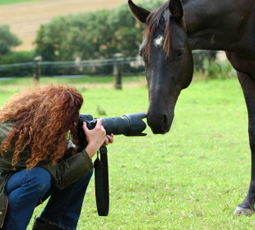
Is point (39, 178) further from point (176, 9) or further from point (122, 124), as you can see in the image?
point (176, 9)

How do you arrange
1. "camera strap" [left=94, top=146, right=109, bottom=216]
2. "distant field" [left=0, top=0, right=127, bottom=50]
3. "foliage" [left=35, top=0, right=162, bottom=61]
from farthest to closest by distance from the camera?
"distant field" [left=0, top=0, right=127, bottom=50] < "foliage" [left=35, top=0, right=162, bottom=61] < "camera strap" [left=94, top=146, right=109, bottom=216]

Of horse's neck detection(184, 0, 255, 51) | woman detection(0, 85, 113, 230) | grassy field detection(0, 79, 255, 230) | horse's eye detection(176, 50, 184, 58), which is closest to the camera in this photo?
woman detection(0, 85, 113, 230)

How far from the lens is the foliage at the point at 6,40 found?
882 inches

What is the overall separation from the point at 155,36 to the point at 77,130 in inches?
33.6

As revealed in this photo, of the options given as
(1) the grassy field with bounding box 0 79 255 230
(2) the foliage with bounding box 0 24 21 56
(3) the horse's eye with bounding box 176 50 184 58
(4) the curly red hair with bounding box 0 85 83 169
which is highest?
(3) the horse's eye with bounding box 176 50 184 58

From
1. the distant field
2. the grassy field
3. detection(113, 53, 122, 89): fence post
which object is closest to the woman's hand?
the grassy field

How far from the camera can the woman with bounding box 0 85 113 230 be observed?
6.32 ft

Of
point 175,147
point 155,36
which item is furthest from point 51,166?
point 175,147

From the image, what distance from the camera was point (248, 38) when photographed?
281 centimetres

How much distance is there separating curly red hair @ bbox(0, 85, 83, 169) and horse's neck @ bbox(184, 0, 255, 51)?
115 centimetres

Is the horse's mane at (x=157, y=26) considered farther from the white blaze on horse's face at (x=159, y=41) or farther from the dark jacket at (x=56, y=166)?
the dark jacket at (x=56, y=166)

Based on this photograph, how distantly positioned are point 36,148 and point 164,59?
1.05 m

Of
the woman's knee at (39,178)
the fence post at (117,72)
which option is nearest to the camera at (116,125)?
the woman's knee at (39,178)

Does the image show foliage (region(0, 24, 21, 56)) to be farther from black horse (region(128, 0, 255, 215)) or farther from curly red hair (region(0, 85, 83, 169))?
curly red hair (region(0, 85, 83, 169))
